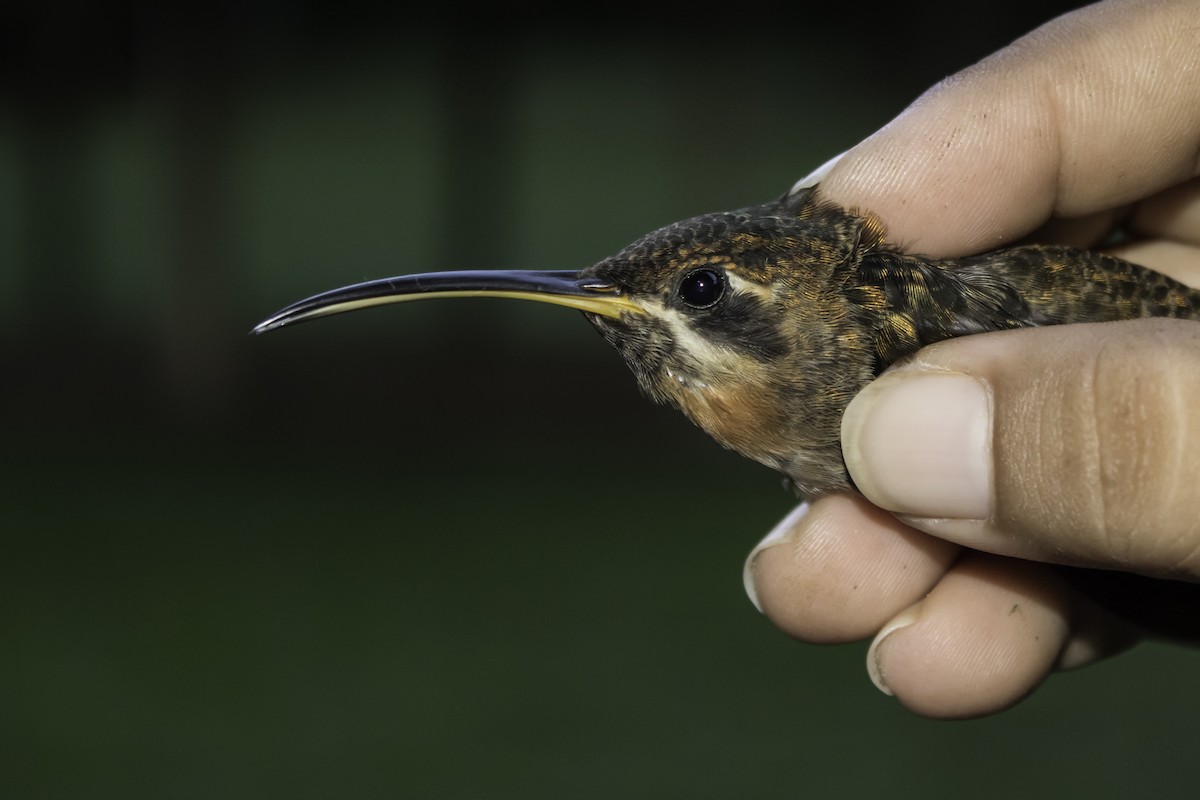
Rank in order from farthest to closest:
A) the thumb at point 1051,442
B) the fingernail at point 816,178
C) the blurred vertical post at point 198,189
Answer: the blurred vertical post at point 198,189 < the fingernail at point 816,178 < the thumb at point 1051,442

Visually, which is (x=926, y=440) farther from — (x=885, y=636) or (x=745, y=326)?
(x=885, y=636)

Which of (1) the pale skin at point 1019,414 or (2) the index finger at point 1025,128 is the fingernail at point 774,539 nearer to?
(1) the pale skin at point 1019,414

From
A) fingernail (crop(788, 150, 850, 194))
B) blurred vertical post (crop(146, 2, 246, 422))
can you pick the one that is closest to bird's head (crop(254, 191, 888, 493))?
fingernail (crop(788, 150, 850, 194))

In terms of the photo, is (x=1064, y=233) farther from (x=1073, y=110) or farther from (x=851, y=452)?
(x=851, y=452)

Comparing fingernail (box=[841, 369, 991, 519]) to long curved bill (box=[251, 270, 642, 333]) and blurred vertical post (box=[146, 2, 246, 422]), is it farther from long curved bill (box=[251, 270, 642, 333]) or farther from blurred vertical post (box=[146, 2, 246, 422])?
blurred vertical post (box=[146, 2, 246, 422])

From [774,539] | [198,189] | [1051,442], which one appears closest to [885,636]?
[774,539]

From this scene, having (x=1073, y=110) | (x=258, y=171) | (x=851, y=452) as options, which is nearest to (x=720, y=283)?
Result: (x=851, y=452)

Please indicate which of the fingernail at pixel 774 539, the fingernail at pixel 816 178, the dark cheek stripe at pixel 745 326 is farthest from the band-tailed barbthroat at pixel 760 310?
the fingernail at pixel 774 539
